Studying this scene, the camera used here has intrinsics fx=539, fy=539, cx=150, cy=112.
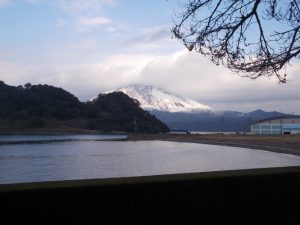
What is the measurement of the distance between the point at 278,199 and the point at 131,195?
238 cm

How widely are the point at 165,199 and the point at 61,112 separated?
170m

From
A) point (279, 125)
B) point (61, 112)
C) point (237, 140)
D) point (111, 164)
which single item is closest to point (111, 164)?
point (111, 164)

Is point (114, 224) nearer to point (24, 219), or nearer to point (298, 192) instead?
point (24, 219)

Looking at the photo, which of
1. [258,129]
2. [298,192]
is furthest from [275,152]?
[298,192]

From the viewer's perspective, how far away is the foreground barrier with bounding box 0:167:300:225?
21.0 ft

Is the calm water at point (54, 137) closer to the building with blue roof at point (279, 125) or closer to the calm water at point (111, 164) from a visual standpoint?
the building with blue roof at point (279, 125)

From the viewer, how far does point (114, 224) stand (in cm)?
689

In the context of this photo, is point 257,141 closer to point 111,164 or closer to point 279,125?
point 279,125

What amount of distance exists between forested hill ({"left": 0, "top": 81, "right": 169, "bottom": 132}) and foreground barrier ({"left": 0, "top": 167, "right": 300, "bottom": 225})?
154736 millimetres

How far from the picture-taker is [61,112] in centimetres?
17438

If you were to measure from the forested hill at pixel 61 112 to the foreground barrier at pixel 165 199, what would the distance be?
15474 centimetres

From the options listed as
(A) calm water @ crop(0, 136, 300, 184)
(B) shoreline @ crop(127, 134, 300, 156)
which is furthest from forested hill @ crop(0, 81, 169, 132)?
(A) calm water @ crop(0, 136, 300, 184)

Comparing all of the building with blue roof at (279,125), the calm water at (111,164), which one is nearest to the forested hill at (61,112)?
the building with blue roof at (279,125)

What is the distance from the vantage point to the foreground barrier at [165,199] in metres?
6.40
